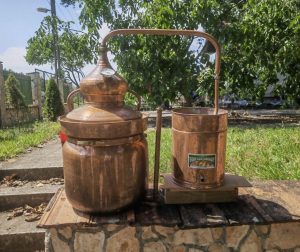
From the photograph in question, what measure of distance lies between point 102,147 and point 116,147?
3.1 inches

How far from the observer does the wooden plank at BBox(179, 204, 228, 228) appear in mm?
1895

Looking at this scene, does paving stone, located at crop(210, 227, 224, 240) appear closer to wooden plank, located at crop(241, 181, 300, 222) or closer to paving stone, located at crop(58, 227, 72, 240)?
wooden plank, located at crop(241, 181, 300, 222)

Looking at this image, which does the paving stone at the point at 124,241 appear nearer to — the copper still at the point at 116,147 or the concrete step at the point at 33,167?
the copper still at the point at 116,147

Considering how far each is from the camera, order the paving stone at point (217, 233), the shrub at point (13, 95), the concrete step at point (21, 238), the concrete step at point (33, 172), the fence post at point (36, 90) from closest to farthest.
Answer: the paving stone at point (217, 233) → the concrete step at point (21, 238) → the concrete step at point (33, 172) → the shrub at point (13, 95) → the fence post at point (36, 90)

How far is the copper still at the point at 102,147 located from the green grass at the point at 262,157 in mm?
1766

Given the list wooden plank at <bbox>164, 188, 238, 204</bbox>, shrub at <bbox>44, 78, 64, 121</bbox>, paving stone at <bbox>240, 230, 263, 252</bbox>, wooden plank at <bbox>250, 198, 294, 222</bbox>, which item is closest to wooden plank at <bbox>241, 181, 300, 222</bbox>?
Result: wooden plank at <bbox>250, 198, 294, 222</bbox>

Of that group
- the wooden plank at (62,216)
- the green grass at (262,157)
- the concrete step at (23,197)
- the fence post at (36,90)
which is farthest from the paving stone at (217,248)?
the fence post at (36,90)

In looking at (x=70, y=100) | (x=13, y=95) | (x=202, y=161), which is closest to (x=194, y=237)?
→ (x=202, y=161)

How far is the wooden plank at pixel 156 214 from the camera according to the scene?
6.25 ft

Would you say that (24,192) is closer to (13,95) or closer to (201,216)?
(201,216)

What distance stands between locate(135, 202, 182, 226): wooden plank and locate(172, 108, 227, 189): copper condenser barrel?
20 cm

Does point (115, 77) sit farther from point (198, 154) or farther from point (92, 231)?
point (92, 231)

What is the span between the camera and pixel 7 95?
472 inches

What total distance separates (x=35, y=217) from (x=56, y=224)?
1.67m
